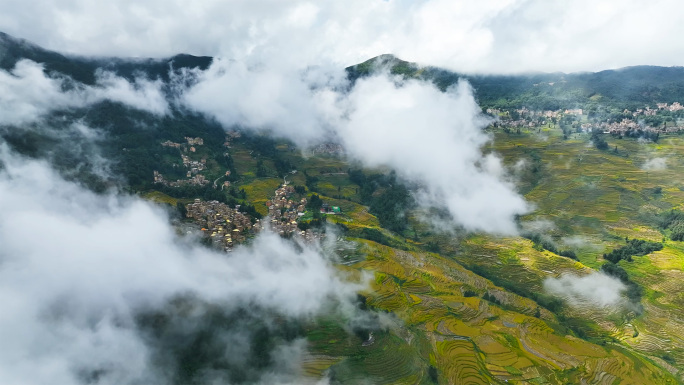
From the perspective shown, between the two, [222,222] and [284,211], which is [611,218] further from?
[222,222]

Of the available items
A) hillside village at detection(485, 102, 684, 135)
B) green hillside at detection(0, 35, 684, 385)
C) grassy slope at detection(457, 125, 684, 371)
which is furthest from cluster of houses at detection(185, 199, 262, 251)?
hillside village at detection(485, 102, 684, 135)

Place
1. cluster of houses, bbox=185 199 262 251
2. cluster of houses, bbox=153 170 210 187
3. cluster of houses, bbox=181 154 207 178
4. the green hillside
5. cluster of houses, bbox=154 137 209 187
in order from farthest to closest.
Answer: cluster of houses, bbox=181 154 207 178 < cluster of houses, bbox=154 137 209 187 < cluster of houses, bbox=153 170 210 187 < cluster of houses, bbox=185 199 262 251 < the green hillside

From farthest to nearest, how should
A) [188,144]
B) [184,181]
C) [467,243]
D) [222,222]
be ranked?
[188,144]
[184,181]
[467,243]
[222,222]

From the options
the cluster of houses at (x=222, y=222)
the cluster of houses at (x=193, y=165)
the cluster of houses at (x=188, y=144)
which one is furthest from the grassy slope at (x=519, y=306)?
the cluster of houses at (x=188, y=144)

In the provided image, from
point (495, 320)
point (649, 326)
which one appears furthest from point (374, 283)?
point (649, 326)

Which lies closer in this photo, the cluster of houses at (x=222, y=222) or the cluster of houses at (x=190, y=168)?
the cluster of houses at (x=222, y=222)

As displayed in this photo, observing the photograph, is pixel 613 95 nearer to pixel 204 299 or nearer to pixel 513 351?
pixel 513 351

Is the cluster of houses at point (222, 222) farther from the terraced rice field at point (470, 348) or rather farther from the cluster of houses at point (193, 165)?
the cluster of houses at point (193, 165)

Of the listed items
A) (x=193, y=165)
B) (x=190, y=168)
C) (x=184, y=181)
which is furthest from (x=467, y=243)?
(x=193, y=165)

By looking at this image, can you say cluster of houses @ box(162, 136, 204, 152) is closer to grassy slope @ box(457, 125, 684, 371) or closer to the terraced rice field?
the terraced rice field
